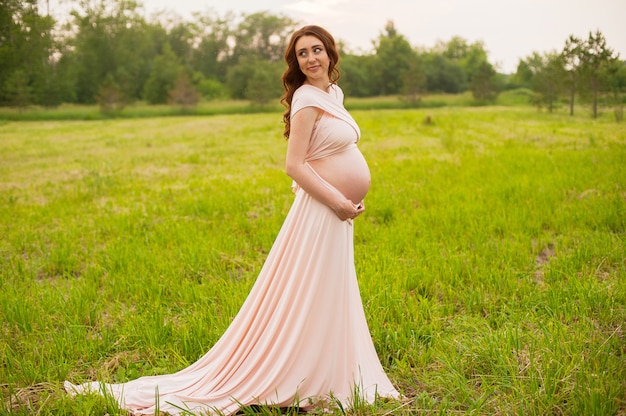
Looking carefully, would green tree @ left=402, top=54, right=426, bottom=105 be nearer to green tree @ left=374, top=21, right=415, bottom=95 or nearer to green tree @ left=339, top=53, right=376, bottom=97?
green tree @ left=374, top=21, right=415, bottom=95

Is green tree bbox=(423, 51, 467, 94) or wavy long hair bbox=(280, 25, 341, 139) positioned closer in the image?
wavy long hair bbox=(280, 25, 341, 139)

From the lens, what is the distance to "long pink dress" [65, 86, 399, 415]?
263 centimetres

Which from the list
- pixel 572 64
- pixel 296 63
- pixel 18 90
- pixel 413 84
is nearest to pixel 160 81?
pixel 18 90

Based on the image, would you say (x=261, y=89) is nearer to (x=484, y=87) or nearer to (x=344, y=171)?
(x=484, y=87)

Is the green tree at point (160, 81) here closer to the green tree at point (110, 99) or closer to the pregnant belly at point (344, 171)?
the green tree at point (110, 99)

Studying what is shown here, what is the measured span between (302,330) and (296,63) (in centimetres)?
142

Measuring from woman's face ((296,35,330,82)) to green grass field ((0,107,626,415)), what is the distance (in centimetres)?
176

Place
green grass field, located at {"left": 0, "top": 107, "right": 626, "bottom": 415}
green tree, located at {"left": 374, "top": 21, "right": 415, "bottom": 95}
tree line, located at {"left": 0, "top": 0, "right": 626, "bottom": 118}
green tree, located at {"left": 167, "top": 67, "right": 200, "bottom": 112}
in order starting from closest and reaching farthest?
green grass field, located at {"left": 0, "top": 107, "right": 626, "bottom": 415} → tree line, located at {"left": 0, "top": 0, "right": 626, "bottom": 118} → green tree, located at {"left": 167, "top": 67, "right": 200, "bottom": 112} → green tree, located at {"left": 374, "top": 21, "right": 415, "bottom": 95}

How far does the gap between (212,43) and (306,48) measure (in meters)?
72.4

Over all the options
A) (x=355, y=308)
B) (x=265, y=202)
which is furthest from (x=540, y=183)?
(x=355, y=308)

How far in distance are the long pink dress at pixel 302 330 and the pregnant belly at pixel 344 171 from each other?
0.04m

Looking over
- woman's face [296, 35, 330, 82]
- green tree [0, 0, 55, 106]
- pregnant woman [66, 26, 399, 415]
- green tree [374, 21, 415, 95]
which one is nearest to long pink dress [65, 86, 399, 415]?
pregnant woman [66, 26, 399, 415]

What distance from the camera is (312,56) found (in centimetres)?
254

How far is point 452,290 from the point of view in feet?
14.0
